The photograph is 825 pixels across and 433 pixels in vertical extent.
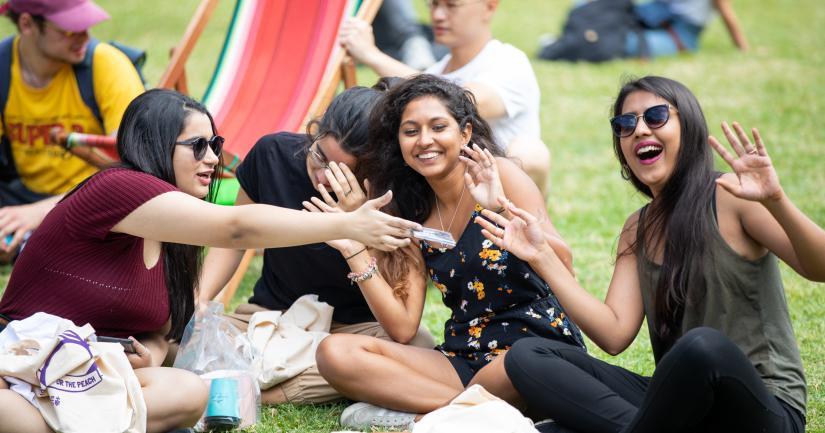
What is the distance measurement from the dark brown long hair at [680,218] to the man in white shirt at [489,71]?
5.79 ft

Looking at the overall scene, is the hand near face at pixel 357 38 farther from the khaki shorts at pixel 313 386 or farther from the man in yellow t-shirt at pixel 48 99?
the khaki shorts at pixel 313 386

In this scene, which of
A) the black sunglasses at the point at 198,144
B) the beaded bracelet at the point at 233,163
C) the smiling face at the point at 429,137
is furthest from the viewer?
the beaded bracelet at the point at 233,163

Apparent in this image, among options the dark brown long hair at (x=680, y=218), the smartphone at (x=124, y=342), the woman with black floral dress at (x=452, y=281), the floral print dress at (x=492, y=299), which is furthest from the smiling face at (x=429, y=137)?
the smartphone at (x=124, y=342)

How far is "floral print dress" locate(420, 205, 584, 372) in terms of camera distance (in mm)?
3670

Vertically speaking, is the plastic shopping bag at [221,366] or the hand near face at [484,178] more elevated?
the hand near face at [484,178]

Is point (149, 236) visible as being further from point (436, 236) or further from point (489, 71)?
point (489, 71)

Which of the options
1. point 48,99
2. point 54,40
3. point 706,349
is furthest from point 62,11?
point 706,349

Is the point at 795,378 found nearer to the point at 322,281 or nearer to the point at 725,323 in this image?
the point at 725,323

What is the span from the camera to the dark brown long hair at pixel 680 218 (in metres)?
3.25

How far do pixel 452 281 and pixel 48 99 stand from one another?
2.86m

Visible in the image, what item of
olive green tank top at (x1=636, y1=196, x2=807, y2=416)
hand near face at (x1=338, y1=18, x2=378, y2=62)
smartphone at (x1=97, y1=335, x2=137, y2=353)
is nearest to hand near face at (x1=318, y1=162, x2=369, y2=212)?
smartphone at (x1=97, y1=335, x2=137, y2=353)

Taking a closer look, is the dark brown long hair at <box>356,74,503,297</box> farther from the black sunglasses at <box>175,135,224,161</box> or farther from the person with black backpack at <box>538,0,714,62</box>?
the person with black backpack at <box>538,0,714,62</box>

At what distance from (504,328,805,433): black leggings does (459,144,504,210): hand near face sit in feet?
1.96

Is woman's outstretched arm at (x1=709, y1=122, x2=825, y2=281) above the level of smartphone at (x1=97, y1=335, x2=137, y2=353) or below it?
above
